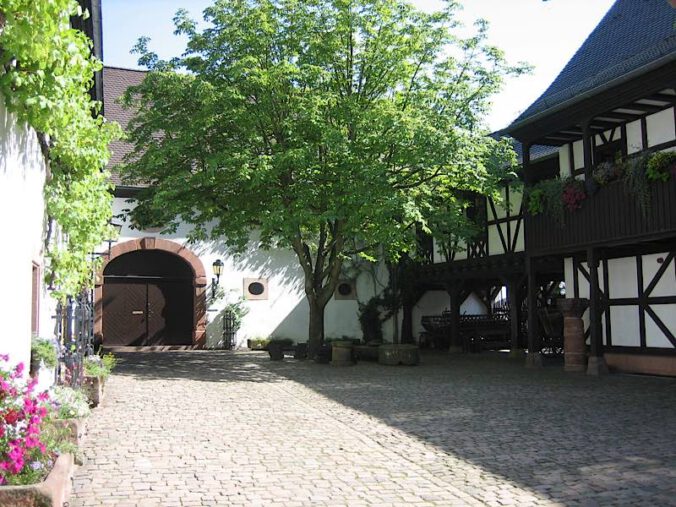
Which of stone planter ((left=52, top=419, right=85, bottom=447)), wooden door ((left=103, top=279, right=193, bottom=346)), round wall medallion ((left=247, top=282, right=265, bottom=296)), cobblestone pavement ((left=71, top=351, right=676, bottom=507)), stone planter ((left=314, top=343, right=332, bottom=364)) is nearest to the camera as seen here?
cobblestone pavement ((left=71, top=351, right=676, bottom=507))

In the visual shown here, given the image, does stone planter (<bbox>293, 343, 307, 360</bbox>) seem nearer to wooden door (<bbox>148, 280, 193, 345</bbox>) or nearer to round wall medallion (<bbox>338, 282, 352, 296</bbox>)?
wooden door (<bbox>148, 280, 193, 345</bbox>)

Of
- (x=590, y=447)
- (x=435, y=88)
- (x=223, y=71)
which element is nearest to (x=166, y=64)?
(x=223, y=71)

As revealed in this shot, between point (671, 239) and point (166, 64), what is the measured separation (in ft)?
33.4

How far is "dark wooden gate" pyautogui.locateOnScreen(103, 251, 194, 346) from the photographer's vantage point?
69.0ft

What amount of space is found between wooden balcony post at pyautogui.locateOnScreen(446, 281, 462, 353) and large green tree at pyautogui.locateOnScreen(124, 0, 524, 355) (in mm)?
5003

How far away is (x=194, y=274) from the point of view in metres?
21.2

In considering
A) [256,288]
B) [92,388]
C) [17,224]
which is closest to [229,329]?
[256,288]

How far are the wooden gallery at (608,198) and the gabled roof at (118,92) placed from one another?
41.0 ft

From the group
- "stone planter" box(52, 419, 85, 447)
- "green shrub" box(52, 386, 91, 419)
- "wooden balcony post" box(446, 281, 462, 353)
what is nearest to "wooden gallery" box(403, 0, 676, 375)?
"wooden balcony post" box(446, 281, 462, 353)

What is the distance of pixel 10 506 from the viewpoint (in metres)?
3.65

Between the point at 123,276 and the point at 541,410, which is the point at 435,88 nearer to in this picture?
the point at 541,410

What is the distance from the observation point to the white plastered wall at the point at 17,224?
523 cm

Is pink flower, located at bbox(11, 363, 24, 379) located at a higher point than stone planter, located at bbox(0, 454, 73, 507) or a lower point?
higher

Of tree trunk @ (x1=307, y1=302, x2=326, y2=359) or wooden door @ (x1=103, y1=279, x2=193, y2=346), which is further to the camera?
wooden door @ (x1=103, y1=279, x2=193, y2=346)
